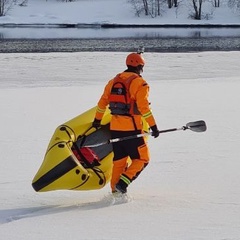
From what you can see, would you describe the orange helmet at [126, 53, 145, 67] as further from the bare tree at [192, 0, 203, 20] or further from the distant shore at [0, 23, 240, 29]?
the bare tree at [192, 0, 203, 20]

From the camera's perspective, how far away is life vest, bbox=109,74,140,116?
4715 mm

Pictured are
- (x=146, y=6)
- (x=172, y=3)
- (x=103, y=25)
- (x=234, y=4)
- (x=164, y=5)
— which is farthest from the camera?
(x=164, y=5)

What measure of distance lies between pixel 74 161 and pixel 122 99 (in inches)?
24.6

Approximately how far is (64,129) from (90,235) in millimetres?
1205

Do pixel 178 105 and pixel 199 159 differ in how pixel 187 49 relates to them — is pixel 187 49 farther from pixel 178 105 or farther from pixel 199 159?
pixel 199 159

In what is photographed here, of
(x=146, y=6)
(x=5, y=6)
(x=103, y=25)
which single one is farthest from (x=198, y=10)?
(x=5, y=6)

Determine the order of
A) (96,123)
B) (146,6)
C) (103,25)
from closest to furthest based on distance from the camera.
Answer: (96,123) < (103,25) < (146,6)

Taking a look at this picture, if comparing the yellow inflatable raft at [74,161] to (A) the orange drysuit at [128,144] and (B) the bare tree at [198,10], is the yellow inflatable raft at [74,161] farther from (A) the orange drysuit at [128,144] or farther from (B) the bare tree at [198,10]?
(B) the bare tree at [198,10]

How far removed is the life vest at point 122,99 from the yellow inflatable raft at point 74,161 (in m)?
0.49

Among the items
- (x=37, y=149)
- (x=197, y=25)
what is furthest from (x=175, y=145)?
(x=197, y=25)

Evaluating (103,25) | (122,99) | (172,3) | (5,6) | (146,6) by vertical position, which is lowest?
(103,25)

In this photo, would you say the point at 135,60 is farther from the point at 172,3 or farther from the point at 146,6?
the point at 172,3

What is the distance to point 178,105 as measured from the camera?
9.54 metres

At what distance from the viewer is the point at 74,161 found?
189 inches
